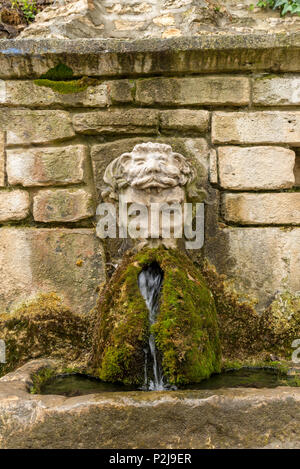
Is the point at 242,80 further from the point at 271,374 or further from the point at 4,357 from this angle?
the point at 4,357

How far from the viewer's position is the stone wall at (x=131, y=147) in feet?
8.13

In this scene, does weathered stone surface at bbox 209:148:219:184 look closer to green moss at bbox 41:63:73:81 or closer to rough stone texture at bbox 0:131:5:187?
green moss at bbox 41:63:73:81

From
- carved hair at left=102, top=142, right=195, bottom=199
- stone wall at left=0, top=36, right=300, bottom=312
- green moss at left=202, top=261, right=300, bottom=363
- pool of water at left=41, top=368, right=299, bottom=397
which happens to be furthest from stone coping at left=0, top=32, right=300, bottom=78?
pool of water at left=41, top=368, right=299, bottom=397

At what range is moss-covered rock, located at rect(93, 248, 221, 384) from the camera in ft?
6.03

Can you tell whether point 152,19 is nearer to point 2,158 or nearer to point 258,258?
point 2,158

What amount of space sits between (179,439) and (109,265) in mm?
1196

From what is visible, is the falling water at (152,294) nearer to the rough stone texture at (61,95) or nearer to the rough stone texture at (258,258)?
the rough stone texture at (258,258)

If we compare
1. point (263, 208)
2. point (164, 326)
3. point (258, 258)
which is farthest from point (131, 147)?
point (164, 326)

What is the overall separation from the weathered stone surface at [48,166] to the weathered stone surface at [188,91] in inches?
20.0

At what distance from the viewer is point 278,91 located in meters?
2.52

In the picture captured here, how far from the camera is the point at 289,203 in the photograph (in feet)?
8.21

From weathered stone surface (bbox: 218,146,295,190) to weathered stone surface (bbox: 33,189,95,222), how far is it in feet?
2.65

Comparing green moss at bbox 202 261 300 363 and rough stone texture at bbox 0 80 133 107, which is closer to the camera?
green moss at bbox 202 261 300 363

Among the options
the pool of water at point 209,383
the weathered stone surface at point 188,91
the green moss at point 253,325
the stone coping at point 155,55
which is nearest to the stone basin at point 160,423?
the pool of water at point 209,383
